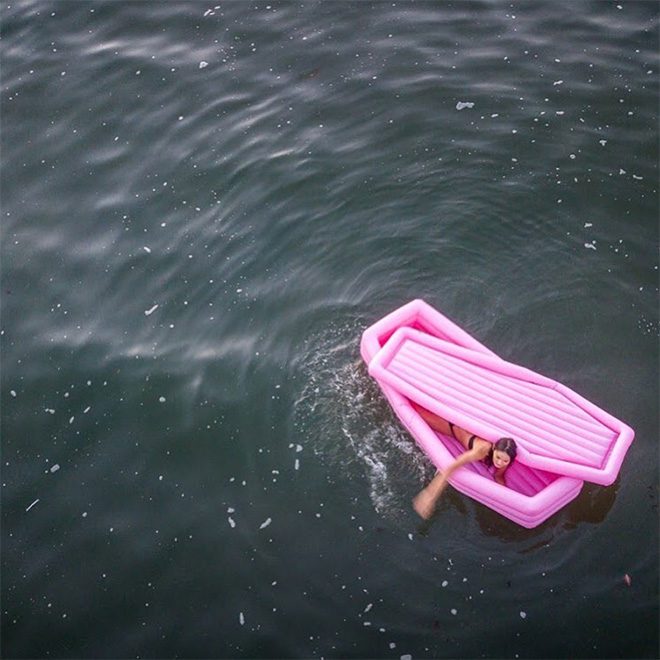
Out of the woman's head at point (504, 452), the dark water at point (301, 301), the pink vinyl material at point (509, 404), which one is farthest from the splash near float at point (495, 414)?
the dark water at point (301, 301)

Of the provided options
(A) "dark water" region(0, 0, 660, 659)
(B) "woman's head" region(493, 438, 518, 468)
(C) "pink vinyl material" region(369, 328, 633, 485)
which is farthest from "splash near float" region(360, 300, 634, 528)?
(A) "dark water" region(0, 0, 660, 659)

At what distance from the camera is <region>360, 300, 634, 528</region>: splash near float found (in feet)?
15.8

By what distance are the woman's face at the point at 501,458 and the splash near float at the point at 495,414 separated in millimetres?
147

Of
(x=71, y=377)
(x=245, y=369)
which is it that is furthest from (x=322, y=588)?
(x=71, y=377)

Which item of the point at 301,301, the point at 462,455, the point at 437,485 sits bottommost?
the point at 437,485

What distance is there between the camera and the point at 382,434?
554 centimetres

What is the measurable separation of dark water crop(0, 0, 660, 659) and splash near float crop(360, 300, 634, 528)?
38 centimetres

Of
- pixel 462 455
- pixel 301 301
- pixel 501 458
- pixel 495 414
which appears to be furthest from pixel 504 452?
pixel 301 301

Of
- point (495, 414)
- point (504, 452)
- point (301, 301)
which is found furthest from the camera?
point (301, 301)

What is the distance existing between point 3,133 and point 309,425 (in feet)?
15.6

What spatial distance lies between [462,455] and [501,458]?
256 millimetres

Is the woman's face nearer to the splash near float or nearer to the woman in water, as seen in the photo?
the woman in water

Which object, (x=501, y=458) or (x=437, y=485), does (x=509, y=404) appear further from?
(x=437, y=485)

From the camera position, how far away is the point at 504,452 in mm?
4691
